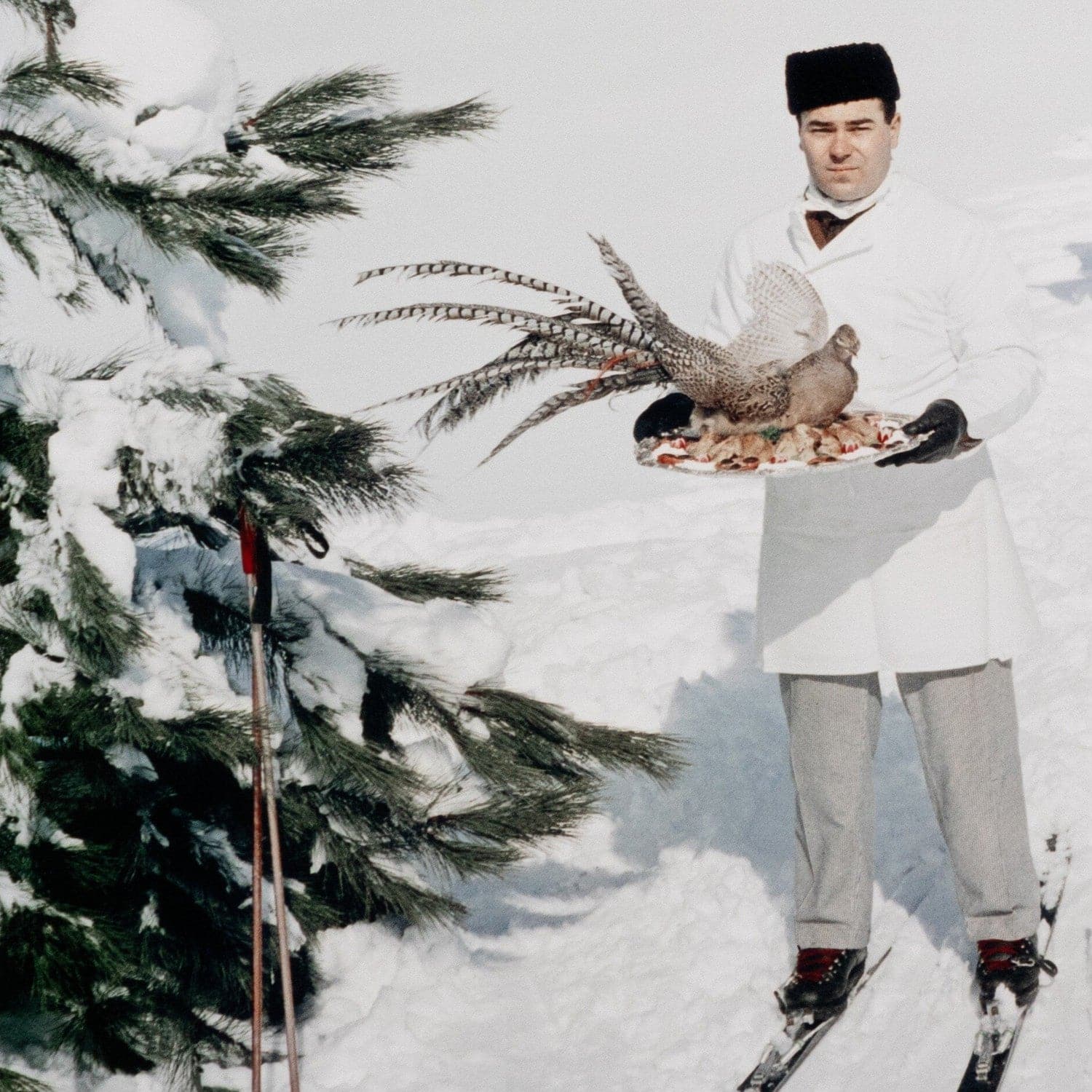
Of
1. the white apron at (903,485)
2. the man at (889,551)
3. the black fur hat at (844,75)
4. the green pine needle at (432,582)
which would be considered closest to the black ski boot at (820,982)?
the man at (889,551)

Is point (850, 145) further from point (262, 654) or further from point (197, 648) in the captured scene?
point (197, 648)

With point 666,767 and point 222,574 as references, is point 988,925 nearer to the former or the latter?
point 666,767

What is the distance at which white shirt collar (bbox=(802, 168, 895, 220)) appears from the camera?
10.4ft

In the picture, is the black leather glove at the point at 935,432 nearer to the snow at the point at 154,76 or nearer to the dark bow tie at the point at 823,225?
the dark bow tie at the point at 823,225

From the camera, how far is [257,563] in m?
3.07

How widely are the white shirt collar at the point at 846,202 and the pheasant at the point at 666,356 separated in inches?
11.0

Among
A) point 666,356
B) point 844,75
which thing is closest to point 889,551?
point 666,356

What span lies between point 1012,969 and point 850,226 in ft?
5.76

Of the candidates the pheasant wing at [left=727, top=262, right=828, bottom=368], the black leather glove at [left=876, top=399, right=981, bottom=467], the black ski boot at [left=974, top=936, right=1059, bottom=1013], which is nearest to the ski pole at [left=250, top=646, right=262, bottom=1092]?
the pheasant wing at [left=727, top=262, right=828, bottom=368]

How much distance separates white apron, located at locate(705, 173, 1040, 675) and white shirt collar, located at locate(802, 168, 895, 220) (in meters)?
0.01

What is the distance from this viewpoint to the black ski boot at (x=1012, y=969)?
3.33 meters

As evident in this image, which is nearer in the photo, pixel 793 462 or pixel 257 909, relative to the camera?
pixel 793 462

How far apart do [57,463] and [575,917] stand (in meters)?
2.29

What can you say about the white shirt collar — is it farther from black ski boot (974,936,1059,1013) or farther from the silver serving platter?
black ski boot (974,936,1059,1013)
